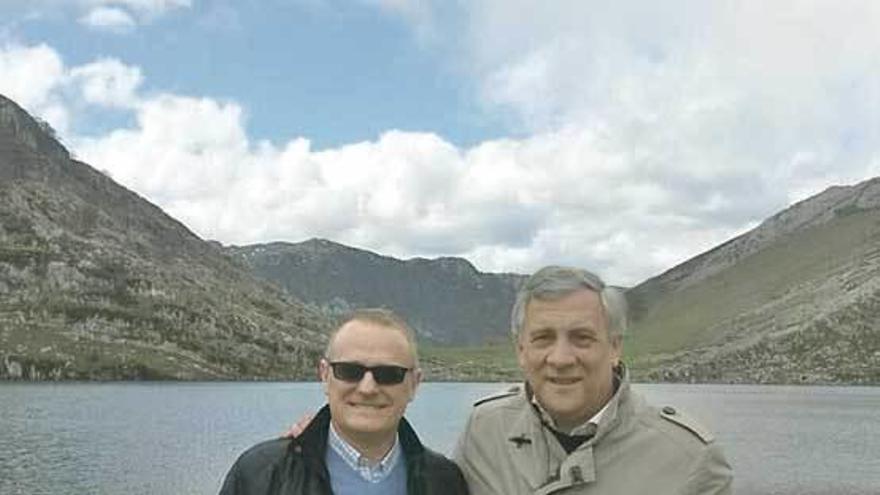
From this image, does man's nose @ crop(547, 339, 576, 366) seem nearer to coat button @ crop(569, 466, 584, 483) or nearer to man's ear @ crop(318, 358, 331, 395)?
coat button @ crop(569, 466, 584, 483)

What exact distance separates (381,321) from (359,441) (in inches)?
36.8

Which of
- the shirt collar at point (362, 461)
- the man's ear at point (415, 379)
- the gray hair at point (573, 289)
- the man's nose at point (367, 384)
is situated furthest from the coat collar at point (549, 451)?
the man's nose at point (367, 384)

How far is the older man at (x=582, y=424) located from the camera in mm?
7062

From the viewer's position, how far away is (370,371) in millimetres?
7531

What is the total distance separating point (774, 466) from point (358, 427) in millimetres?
82741

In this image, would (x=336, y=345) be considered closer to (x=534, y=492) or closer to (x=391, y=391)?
(x=391, y=391)

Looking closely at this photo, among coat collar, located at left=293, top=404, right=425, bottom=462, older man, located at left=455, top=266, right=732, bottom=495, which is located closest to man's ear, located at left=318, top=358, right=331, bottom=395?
coat collar, located at left=293, top=404, right=425, bottom=462

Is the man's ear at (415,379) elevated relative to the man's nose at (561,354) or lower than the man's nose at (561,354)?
lower

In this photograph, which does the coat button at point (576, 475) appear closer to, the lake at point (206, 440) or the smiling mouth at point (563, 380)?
the smiling mouth at point (563, 380)

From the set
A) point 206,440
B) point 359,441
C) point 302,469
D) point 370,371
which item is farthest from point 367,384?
point 206,440

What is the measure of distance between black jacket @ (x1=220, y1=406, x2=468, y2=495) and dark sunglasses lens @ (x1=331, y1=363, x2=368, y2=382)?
0.32 meters

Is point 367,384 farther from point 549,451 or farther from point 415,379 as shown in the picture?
point 549,451

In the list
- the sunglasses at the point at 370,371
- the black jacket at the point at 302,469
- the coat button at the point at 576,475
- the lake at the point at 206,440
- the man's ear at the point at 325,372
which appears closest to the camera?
the coat button at the point at 576,475

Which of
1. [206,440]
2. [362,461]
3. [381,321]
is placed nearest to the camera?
[362,461]
